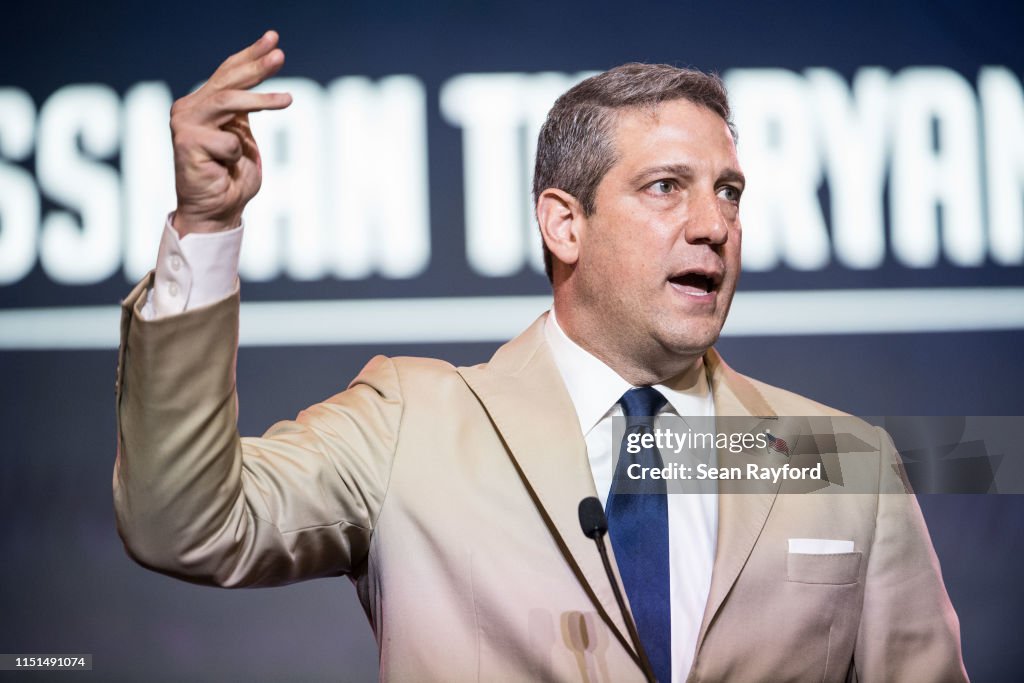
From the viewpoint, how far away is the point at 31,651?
9.59ft

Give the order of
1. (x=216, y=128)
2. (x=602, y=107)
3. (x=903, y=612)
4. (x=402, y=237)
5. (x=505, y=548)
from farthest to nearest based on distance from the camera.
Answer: (x=402, y=237), (x=602, y=107), (x=903, y=612), (x=505, y=548), (x=216, y=128)

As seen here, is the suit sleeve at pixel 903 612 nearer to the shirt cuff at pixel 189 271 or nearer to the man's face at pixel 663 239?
the man's face at pixel 663 239

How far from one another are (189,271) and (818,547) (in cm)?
103

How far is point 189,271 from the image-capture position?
133 cm

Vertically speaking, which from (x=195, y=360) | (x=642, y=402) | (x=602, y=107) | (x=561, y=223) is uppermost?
(x=602, y=107)

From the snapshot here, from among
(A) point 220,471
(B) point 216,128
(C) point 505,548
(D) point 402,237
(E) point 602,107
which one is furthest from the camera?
(D) point 402,237

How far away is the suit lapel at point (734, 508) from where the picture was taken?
163 cm

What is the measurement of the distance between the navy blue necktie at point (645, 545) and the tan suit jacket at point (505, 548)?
61mm

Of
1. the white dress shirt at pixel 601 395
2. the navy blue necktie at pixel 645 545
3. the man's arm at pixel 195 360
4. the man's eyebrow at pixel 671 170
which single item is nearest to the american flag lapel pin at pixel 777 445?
the white dress shirt at pixel 601 395

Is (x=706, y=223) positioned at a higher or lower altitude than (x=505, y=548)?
higher

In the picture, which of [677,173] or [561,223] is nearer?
[677,173]

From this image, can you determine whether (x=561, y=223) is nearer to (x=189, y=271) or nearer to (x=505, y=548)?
(x=505, y=548)

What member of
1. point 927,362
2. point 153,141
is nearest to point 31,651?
point 153,141
